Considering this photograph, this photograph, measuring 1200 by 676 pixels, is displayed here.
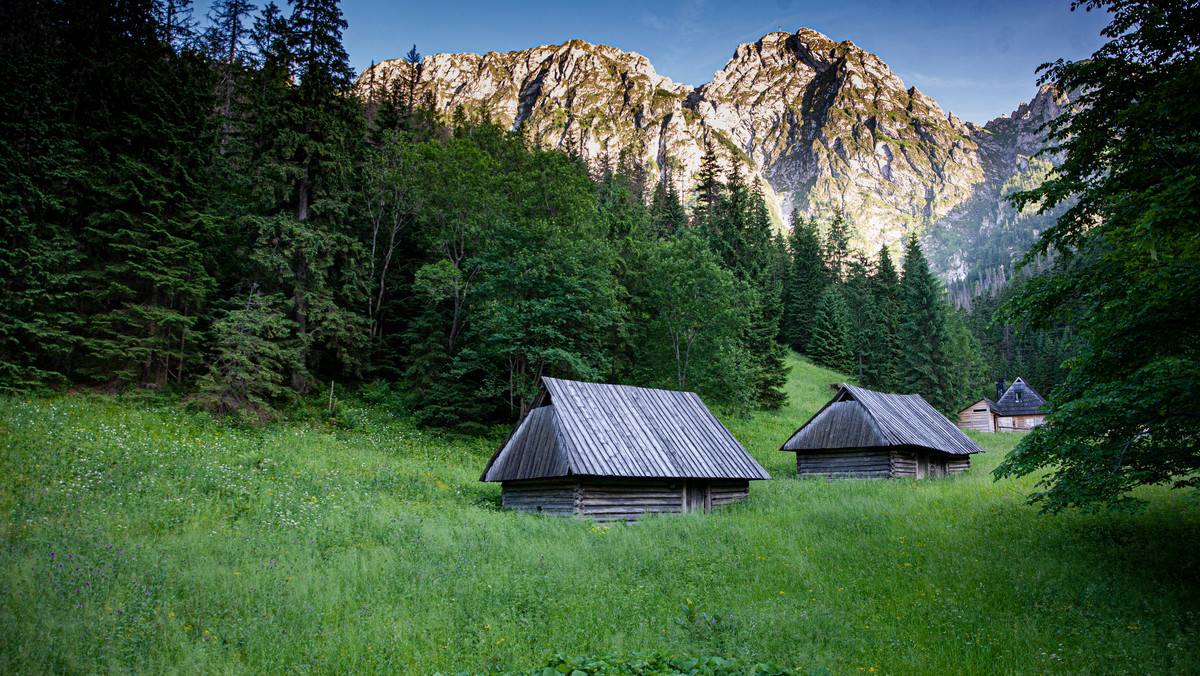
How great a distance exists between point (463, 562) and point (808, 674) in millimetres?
7193

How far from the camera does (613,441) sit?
19969mm

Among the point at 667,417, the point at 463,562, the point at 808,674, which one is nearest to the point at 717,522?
the point at 667,417

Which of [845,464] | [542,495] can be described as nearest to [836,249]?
→ [845,464]

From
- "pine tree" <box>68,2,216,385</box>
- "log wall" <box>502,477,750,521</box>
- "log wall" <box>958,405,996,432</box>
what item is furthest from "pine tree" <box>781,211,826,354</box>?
"pine tree" <box>68,2,216,385</box>

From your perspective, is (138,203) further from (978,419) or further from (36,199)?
(978,419)

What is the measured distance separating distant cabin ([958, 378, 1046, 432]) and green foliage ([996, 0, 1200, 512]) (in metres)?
59.7

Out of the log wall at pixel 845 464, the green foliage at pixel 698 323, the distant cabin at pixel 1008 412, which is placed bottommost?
the log wall at pixel 845 464

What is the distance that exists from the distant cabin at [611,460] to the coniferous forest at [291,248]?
8594 millimetres

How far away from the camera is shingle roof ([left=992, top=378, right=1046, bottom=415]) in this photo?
62.1 metres

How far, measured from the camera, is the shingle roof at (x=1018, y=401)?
62125 mm

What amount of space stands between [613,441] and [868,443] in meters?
14.5

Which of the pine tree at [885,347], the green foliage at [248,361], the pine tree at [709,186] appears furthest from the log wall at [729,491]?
the pine tree at [709,186]

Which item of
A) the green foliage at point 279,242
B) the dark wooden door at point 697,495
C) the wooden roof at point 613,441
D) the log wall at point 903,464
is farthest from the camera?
the log wall at point 903,464

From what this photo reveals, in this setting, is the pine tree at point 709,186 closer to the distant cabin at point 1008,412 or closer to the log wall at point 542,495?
the distant cabin at point 1008,412
